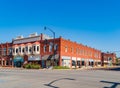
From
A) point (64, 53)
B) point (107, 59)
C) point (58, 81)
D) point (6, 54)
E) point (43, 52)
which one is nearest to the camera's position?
point (58, 81)

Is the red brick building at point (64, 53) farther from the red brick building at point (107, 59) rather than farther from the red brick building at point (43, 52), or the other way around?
the red brick building at point (107, 59)

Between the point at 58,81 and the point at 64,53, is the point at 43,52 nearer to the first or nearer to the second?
the point at 64,53

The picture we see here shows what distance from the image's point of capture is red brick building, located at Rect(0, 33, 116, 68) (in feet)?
177

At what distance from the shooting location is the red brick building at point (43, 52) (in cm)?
5409

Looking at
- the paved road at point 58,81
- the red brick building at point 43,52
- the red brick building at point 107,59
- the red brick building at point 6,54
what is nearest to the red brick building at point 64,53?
the red brick building at point 43,52

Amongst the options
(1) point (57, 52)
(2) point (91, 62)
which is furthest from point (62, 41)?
(2) point (91, 62)

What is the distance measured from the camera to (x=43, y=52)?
2227 inches

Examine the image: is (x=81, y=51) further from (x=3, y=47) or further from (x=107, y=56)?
(x=107, y=56)

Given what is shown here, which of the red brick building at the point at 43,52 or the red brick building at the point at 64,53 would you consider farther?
the red brick building at the point at 43,52

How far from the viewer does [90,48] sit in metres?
79.5

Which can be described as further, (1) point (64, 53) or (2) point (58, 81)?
(1) point (64, 53)

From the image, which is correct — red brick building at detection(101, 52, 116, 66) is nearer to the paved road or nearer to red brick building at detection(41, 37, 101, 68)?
red brick building at detection(41, 37, 101, 68)

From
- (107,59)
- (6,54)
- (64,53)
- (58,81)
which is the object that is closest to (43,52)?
(64,53)

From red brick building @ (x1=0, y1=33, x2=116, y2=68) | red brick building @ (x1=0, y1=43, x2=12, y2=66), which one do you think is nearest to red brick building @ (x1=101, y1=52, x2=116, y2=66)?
red brick building @ (x1=0, y1=33, x2=116, y2=68)
